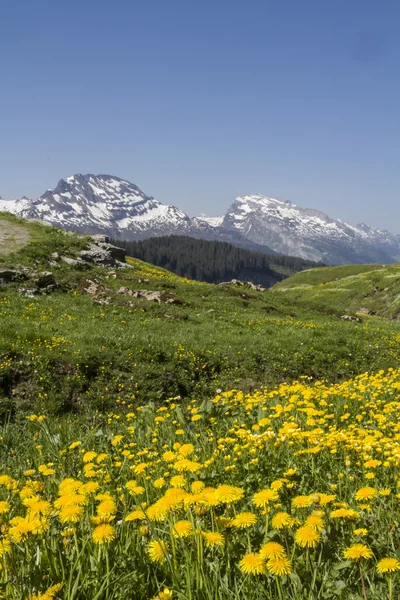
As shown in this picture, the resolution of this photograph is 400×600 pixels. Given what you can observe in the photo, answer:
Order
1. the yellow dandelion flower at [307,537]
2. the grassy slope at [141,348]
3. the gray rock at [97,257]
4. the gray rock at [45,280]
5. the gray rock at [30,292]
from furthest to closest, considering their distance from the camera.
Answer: the gray rock at [97,257]
the gray rock at [45,280]
the gray rock at [30,292]
the grassy slope at [141,348]
the yellow dandelion flower at [307,537]

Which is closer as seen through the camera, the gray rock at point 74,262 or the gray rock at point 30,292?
the gray rock at point 30,292

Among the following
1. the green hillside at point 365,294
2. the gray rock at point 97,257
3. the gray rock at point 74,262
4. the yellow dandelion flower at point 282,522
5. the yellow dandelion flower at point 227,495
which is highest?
the green hillside at point 365,294

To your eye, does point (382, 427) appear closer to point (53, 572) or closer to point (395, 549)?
point (395, 549)

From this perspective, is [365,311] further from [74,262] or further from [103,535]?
[103,535]

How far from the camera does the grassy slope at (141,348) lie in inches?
461

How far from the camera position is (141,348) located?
47.0 feet

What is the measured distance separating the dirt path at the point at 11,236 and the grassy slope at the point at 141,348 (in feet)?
7.16

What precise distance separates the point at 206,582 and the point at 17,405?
935 cm

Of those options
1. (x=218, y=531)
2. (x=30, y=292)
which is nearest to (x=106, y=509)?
(x=218, y=531)

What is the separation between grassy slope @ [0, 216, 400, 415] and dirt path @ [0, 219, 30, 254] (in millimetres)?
2183

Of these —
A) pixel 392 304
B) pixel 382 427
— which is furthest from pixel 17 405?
pixel 392 304

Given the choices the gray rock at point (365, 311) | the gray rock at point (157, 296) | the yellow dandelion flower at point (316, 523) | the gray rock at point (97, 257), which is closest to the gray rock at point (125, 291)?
the gray rock at point (157, 296)

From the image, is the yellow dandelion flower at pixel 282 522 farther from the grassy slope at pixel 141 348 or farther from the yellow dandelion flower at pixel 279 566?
the grassy slope at pixel 141 348

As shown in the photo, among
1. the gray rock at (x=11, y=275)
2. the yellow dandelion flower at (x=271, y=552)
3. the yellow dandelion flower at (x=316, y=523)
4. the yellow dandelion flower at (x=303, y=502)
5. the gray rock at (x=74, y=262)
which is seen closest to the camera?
the yellow dandelion flower at (x=271, y=552)
